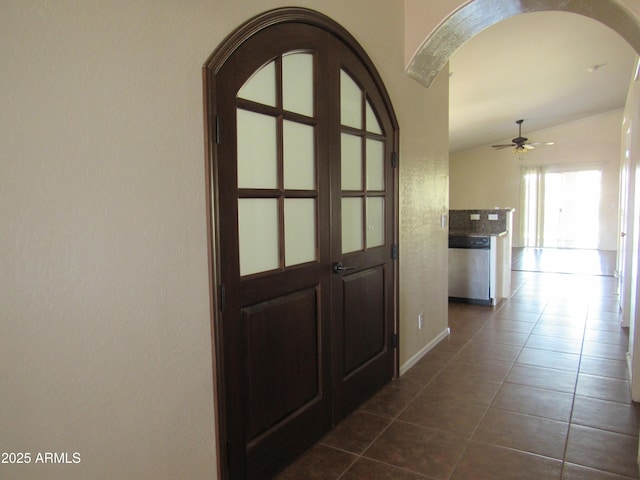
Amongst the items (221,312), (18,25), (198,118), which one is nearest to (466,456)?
(221,312)

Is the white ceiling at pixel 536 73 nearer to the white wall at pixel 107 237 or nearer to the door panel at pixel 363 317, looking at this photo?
the door panel at pixel 363 317

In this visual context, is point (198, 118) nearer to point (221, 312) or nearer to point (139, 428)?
point (221, 312)

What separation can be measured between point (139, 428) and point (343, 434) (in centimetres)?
132

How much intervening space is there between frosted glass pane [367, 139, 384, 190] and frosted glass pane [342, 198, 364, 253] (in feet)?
0.65

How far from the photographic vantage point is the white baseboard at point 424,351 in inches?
130

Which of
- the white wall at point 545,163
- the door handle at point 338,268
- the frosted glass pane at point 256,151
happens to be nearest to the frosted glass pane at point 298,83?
the frosted glass pane at point 256,151

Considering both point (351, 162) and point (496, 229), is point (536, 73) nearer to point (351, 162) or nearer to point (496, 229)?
point (496, 229)

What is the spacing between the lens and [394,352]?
10.3 ft

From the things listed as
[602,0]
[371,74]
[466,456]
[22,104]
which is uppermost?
[602,0]

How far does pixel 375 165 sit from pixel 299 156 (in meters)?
0.86

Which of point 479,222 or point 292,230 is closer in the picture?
point 292,230

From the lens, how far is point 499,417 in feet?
8.50

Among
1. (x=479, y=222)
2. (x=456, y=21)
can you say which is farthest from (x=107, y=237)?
(x=479, y=222)

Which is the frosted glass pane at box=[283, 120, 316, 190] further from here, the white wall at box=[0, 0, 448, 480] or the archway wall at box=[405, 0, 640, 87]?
the archway wall at box=[405, 0, 640, 87]
